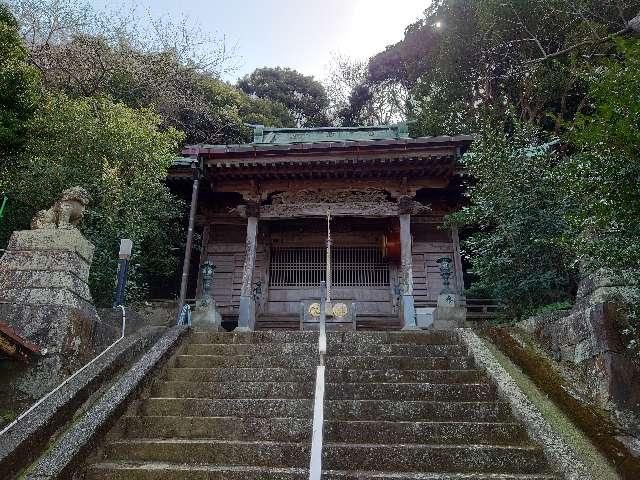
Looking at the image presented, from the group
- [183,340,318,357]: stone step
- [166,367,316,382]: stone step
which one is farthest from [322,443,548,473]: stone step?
[183,340,318,357]: stone step

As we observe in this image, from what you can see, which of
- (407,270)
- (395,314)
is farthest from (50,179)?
(395,314)

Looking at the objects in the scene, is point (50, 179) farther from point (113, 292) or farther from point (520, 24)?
point (520, 24)

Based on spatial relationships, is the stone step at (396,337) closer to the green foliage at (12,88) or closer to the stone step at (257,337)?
the stone step at (257,337)

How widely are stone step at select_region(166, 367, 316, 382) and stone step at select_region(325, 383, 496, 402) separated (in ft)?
1.52

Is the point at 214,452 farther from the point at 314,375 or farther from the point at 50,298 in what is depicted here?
the point at 50,298

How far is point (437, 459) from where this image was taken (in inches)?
147

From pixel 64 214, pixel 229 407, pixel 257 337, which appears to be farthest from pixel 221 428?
pixel 64 214

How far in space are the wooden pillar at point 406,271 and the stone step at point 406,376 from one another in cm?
323

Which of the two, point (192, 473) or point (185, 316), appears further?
point (185, 316)

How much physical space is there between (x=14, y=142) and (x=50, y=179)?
841 millimetres

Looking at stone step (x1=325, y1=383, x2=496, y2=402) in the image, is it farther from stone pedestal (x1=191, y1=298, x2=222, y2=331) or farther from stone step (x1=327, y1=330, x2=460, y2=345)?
stone pedestal (x1=191, y1=298, x2=222, y2=331)

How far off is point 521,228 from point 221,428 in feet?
15.7

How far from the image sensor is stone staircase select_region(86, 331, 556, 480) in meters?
3.69

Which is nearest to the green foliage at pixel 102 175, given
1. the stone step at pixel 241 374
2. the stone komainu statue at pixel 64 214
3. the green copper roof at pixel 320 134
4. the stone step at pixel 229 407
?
the stone komainu statue at pixel 64 214
